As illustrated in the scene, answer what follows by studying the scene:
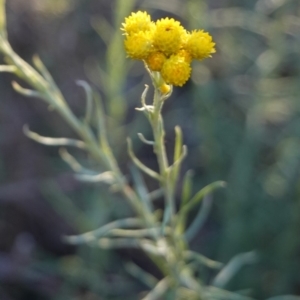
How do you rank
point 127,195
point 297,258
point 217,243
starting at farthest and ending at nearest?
point 217,243, point 297,258, point 127,195

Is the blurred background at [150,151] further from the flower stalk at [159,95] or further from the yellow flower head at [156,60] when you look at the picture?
the yellow flower head at [156,60]

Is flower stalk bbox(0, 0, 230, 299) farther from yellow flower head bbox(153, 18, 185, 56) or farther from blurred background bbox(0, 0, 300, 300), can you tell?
blurred background bbox(0, 0, 300, 300)

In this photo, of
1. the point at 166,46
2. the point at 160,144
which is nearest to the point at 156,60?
the point at 166,46

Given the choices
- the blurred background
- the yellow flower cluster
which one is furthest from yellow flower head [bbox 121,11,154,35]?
the blurred background

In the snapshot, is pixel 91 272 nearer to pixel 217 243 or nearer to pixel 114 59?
pixel 217 243

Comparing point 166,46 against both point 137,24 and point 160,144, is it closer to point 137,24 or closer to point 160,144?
point 137,24

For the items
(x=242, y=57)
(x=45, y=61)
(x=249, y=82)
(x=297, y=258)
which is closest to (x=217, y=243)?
(x=297, y=258)
